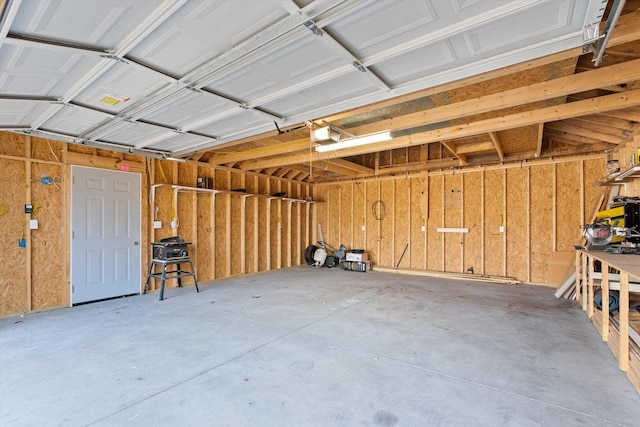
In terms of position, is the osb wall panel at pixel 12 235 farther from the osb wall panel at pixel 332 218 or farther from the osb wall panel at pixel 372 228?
the osb wall panel at pixel 372 228

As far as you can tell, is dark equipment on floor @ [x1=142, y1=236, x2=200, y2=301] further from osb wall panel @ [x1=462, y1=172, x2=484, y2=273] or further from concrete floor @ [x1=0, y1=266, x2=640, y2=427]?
osb wall panel @ [x1=462, y1=172, x2=484, y2=273]

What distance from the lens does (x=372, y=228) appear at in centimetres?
870

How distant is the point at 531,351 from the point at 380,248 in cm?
557

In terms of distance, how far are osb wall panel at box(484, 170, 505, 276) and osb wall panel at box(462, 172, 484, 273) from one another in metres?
0.12

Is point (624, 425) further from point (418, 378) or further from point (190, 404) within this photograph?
point (190, 404)

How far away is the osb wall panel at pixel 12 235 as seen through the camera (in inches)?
163

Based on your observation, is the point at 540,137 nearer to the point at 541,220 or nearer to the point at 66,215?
the point at 541,220

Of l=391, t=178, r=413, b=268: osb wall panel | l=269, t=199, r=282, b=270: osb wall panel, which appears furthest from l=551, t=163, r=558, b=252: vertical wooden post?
l=269, t=199, r=282, b=270: osb wall panel

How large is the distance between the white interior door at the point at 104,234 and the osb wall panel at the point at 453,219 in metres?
6.81

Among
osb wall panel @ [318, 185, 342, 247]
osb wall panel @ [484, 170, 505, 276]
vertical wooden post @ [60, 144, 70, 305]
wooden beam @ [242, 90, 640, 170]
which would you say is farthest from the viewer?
osb wall panel @ [318, 185, 342, 247]

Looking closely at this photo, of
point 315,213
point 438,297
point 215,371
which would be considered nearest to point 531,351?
point 438,297

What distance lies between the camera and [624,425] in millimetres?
1896

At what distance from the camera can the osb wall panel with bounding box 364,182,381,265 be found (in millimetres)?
8594

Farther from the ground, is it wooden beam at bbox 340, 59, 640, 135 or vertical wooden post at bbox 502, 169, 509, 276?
wooden beam at bbox 340, 59, 640, 135
